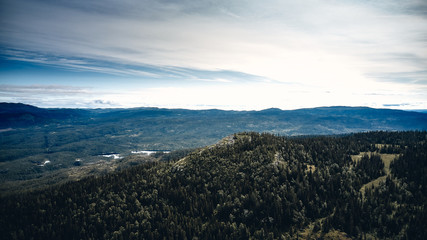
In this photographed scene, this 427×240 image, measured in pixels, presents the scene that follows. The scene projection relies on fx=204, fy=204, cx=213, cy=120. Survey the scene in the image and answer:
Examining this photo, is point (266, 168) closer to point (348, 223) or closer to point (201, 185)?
point (201, 185)

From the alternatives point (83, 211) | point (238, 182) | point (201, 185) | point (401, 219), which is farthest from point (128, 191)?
point (401, 219)

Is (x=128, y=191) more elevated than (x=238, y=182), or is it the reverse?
(x=238, y=182)

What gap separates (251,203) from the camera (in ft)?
463

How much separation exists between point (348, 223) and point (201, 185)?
3991 inches

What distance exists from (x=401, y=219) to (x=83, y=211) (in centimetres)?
20626

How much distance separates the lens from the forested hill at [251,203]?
11438 cm

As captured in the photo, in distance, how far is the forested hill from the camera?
114 metres

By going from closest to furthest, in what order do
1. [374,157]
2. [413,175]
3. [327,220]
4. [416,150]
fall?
[327,220] → [413,175] → [374,157] → [416,150]

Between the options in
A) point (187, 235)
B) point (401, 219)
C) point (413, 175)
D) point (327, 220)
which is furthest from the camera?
point (413, 175)

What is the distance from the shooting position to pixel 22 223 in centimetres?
16450

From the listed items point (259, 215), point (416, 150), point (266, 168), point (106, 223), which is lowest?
point (106, 223)

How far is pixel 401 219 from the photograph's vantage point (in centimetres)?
10531

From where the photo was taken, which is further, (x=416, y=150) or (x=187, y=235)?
(x=416, y=150)

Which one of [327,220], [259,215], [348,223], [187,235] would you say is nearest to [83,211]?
[187,235]
